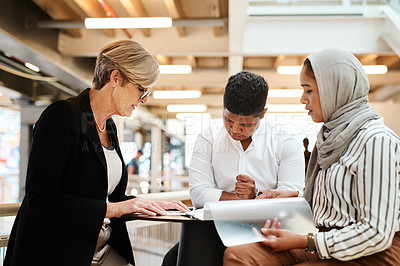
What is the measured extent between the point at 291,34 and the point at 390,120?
2193 millimetres

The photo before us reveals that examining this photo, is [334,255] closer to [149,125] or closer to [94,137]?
[94,137]

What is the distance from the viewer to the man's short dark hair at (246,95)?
206 centimetres

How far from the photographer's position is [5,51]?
5.62 m

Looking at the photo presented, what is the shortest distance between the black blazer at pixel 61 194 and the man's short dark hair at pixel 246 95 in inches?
27.8

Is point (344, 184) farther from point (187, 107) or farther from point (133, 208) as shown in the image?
point (187, 107)

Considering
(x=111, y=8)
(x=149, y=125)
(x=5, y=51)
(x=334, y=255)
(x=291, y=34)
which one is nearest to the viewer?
(x=334, y=255)

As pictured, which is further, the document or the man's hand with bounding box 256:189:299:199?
the man's hand with bounding box 256:189:299:199

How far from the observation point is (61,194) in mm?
1622

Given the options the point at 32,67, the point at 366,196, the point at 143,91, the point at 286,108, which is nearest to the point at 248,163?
the point at 143,91

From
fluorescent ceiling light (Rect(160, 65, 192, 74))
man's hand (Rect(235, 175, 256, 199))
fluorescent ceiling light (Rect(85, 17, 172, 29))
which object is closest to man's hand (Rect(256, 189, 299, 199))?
man's hand (Rect(235, 175, 256, 199))

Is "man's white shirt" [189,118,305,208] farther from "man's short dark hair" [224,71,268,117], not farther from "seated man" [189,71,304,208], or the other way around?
"man's short dark hair" [224,71,268,117]

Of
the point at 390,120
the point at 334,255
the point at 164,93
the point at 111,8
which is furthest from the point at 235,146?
the point at 164,93

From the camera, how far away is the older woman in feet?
5.28

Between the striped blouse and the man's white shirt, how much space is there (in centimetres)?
73
